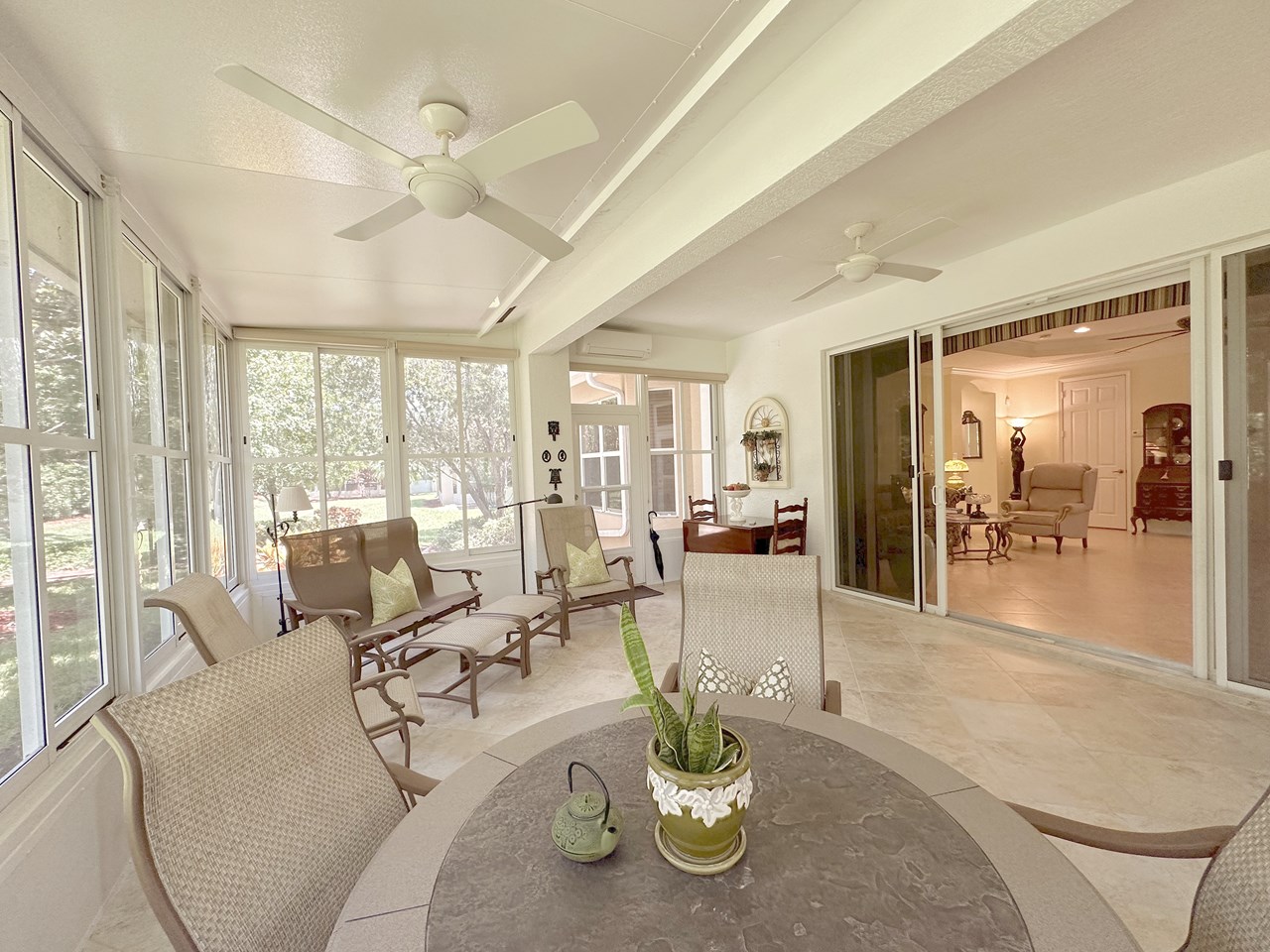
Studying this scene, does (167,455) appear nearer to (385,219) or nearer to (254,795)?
(385,219)

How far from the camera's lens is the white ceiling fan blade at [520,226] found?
202 centimetres

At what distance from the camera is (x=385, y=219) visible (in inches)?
81.8

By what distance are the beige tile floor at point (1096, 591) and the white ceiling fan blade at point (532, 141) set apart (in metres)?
4.11

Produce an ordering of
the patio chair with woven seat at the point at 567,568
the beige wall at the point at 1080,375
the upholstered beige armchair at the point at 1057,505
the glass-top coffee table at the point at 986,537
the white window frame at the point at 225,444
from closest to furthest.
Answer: the white window frame at the point at 225,444 < the patio chair with woven seat at the point at 567,568 < the glass-top coffee table at the point at 986,537 < the upholstered beige armchair at the point at 1057,505 < the beige wall at the point at 1080,375

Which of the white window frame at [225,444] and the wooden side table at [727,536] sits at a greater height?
→ the white window frame at [225,444]

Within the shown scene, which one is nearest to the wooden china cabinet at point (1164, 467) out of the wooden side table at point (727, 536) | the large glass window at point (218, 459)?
the wooden side table at point (727, 536)

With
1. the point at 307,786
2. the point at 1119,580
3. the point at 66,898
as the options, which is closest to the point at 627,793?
the point at 307,786

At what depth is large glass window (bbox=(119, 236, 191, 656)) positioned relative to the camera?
7.69ft

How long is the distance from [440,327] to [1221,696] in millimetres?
5656

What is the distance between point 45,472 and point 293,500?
2.25 meters

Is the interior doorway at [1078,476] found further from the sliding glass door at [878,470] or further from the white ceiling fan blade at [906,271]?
the white ceiling fan blade at [906,271]

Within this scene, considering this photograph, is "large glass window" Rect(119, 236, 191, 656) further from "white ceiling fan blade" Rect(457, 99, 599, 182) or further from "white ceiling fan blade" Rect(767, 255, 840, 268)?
"white ceiling fan blade" Rect(767, 255, 840, 268)

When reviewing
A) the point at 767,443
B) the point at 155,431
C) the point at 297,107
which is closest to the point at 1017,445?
the point at 767,443

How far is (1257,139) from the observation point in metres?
2.39
